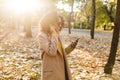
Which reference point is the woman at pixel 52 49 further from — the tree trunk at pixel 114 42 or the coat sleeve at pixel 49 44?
the tree trunk at pixel 114 42

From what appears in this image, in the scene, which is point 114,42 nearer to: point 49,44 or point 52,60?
point 52,60

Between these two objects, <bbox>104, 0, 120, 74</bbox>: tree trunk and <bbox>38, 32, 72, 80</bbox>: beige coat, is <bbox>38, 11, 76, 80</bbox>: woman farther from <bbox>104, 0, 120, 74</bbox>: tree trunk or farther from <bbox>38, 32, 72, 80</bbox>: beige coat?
<bbox>104, 0, 120, 74</bbox>: tree trunk

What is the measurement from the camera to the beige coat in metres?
4.85

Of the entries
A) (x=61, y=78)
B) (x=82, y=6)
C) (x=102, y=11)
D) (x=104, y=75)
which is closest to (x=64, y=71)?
(x=61, y=78)

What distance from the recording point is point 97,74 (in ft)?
33.2

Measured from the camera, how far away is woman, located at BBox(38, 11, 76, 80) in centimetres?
487

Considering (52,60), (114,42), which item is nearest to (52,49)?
(52,60)

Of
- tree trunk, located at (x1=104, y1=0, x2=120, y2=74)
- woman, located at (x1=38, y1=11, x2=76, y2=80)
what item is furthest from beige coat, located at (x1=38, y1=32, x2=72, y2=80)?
tree trunk, located at (x1=104, y1=0, x2=120, y2=74)

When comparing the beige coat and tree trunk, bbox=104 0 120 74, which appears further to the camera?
tree trunk, bbox=104 0 120 74

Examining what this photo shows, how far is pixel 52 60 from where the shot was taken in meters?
4.99

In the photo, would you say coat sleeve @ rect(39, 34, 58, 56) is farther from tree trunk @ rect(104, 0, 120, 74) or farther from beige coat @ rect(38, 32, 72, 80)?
tree trunk @ rect(104, 0, 120, 74)

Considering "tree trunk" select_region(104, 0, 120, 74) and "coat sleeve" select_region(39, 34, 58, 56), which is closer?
"coat sleeve" select_region(39, 34, 58, 56)

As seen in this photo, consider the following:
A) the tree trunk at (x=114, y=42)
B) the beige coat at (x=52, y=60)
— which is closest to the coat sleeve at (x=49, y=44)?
the beige coat at (x=52, y=60)

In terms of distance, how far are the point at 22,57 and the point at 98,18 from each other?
5689cm
